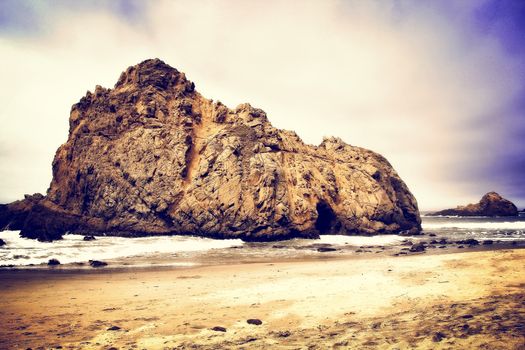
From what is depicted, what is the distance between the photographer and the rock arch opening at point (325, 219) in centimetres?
4234

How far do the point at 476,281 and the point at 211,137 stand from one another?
115 ft

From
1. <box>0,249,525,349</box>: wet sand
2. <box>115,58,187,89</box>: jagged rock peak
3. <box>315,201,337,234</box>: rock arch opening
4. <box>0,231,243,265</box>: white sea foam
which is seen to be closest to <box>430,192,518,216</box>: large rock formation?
<box>315,201,337,234</box>: rock arch opening

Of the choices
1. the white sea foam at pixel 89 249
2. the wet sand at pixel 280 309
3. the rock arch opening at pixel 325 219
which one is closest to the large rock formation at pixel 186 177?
the rock arch opening at pixel 325 219

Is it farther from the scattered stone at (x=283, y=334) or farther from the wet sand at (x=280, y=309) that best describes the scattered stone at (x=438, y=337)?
the scattered stone at (x=283, y=334)

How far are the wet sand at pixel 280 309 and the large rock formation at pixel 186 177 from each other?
22449 mm

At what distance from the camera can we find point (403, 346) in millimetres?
5621

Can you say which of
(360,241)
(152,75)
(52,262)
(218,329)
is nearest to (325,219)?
(360,241)

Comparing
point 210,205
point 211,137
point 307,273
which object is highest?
point 211,137

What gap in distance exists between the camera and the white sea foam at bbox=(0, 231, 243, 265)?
829 inches

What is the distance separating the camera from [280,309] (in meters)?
9.12

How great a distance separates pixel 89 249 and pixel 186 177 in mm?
16313

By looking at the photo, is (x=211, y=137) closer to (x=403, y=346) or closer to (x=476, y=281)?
(x=476, y=281)

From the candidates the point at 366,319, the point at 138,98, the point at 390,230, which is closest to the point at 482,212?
the point at 390,230

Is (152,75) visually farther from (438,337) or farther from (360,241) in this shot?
(438,337)
